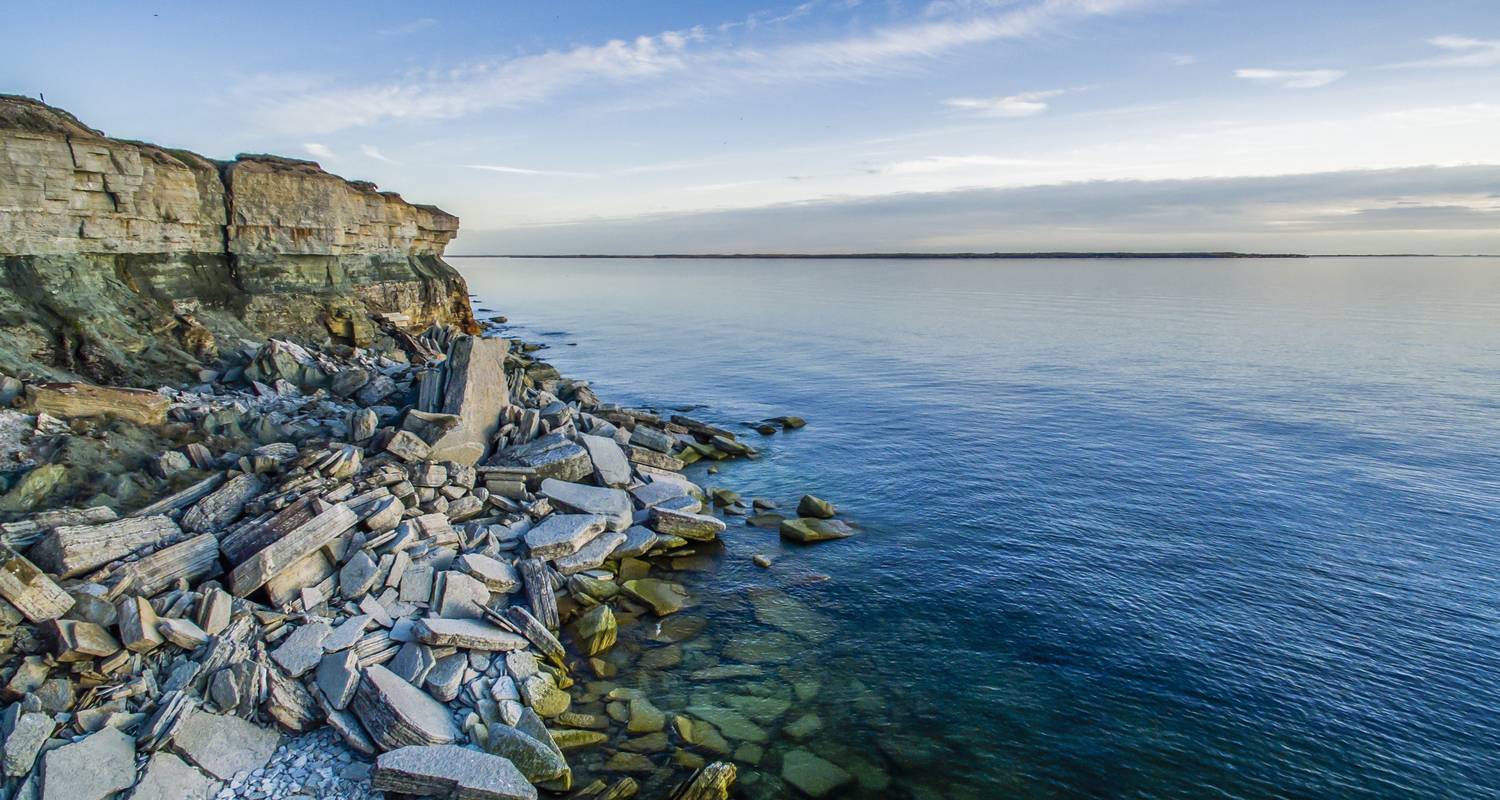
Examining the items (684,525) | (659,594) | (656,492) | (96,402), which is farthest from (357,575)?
(96,402)

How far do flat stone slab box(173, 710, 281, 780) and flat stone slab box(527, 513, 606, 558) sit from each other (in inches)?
219

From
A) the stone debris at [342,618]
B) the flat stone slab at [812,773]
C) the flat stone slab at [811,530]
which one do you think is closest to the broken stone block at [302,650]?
the stone debris at [342,618]

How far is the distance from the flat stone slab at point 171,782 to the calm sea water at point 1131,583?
5614mm

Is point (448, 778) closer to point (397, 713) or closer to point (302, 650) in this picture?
point (397, 713)

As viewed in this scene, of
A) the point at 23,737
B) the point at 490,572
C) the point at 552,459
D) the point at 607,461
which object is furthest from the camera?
the point at 607,461

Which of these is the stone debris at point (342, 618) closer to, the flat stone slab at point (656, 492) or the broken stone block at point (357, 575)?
the broken stone block at point (357, 575)

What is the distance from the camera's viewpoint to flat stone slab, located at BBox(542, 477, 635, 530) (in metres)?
15.5

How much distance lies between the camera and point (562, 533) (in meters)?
14.3

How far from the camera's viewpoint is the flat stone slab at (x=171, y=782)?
748 centimetres

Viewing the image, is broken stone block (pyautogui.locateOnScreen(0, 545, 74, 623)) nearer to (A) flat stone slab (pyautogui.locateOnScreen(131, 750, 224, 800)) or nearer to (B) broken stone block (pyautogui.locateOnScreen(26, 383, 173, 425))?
(A) flat stone slab (pyautogui.locateOnScreen(131, 750, 224, 800))

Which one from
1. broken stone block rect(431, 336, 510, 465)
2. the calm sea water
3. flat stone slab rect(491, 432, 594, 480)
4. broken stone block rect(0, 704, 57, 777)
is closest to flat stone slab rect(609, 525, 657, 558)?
the calm sea water

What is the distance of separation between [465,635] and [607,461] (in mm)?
7844

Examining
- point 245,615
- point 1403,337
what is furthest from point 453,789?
point 1403,337

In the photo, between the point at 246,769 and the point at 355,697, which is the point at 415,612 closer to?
the point at 355,697
